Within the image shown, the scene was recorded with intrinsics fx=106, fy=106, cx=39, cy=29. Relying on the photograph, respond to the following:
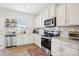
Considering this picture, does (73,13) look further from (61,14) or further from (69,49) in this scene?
(69,49)

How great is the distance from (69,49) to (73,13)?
81 centimetres

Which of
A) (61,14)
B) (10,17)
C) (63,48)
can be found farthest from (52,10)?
(10,17)

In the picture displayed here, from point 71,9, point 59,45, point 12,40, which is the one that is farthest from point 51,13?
point 12,40

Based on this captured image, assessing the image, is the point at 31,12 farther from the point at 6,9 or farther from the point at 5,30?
the point at 5,30

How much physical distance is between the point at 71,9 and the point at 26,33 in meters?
2.96

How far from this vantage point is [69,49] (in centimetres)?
209

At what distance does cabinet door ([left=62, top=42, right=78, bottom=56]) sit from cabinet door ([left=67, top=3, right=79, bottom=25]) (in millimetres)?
515

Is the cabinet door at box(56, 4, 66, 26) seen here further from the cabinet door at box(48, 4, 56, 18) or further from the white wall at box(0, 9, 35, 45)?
the white wall at box(0, 9, 35, 45)

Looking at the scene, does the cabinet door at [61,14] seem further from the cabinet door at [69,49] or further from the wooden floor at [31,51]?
→ the wooden floor at [31,51]

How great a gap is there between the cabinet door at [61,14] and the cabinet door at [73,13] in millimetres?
203

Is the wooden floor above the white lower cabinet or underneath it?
underneath

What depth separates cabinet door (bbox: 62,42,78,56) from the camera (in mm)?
1923

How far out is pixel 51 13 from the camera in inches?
134

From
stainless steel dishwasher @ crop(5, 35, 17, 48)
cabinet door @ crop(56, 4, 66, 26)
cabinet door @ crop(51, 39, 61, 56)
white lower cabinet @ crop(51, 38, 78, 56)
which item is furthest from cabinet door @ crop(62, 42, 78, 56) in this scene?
stainless steel dishwasher @ crop(5, 35, 17, 48)
